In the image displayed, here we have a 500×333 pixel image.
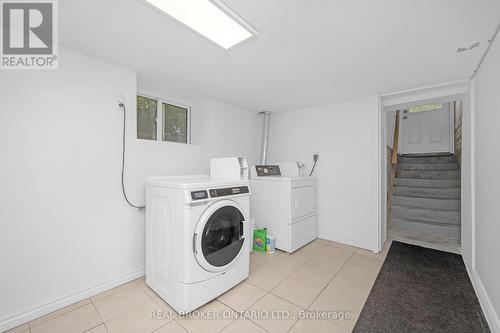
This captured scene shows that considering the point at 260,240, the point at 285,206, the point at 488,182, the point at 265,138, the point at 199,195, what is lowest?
the point at 260,240

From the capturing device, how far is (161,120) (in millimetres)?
2576

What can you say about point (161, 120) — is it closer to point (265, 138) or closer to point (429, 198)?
point (265, 138)

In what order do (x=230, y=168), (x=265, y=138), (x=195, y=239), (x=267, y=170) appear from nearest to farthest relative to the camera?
1. (x=195, y=239)
2. (x=230, y=168)
3. (x=267, y=170)
4. (x=265, y=138)

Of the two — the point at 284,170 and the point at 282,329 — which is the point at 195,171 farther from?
the point at 282,329

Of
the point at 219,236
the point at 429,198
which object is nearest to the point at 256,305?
the point at 219,236

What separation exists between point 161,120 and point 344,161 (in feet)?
8.28

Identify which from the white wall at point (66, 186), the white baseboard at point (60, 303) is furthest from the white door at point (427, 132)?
the white baseboard at point (60, 303)

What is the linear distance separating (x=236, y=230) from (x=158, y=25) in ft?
5.38

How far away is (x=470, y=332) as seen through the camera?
52.4 inches

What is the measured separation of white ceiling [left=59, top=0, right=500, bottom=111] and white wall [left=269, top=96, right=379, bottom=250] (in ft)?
1.63

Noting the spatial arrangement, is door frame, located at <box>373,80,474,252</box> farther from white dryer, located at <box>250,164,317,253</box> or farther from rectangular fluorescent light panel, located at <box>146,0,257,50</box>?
rectangular fluorescent light panel, located at <box>146,0,257,50</box>

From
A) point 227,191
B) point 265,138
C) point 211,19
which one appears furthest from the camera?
point 265,138

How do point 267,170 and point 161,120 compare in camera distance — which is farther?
point 267,170

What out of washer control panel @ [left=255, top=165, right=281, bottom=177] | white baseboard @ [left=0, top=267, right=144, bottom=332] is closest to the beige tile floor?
white baseboard @ [left=0, top=267, right=144, bottom=332]
